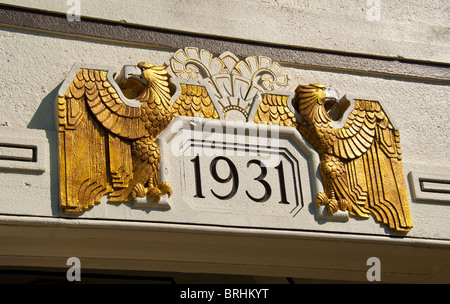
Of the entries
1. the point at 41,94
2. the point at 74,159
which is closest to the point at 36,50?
the point at 41,94

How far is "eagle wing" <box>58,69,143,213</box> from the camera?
156 inches

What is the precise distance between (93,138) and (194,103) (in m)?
0.57

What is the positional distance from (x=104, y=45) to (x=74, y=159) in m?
0.75

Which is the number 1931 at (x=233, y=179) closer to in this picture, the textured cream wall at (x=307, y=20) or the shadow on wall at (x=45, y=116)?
the shadow on wall at (x=45, y=116)

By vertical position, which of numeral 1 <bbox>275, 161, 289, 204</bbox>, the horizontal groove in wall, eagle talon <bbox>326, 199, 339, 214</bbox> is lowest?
eagle talon <bbox>326, 199, 339, 214</bbox>

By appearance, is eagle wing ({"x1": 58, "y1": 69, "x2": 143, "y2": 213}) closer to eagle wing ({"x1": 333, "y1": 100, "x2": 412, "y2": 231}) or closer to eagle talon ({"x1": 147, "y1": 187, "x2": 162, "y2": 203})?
eagle talon ({"x1": 147, "y1": 187, "x2": 162, "y2": 203})

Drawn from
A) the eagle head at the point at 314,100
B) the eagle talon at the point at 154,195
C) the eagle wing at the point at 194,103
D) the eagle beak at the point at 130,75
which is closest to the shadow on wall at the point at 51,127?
the eagle beak at the point at 130,75

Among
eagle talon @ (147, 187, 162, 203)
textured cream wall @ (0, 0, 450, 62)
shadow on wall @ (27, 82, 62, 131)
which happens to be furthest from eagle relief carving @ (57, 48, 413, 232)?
textured cream wall @ (0, 0, 450, 62)

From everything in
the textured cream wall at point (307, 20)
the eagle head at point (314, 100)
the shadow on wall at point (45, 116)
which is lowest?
the shadow on wall at point (45, 116)

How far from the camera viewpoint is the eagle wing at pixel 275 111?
446 centimetres

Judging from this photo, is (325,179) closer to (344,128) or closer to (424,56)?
(344,128)

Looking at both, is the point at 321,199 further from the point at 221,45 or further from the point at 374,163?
the point at 221,45

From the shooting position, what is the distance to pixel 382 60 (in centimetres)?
500

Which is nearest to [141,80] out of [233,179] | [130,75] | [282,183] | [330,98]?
[130,75]
